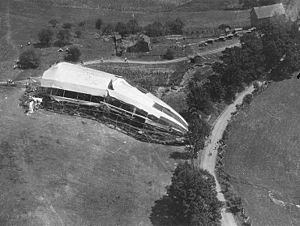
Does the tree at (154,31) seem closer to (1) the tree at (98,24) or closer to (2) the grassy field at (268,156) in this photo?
(1) the tree at (98,24)

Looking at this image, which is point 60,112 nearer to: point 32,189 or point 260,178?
point 32,189

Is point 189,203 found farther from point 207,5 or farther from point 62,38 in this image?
point 207,5

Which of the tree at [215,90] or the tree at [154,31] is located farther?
the tree at [154,31]

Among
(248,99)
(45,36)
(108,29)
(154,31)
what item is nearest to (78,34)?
(108,29)

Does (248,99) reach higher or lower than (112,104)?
higher

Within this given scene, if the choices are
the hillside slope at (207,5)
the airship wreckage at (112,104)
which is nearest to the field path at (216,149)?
the airship wreckage at (112,104)

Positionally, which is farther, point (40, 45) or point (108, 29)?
point (108, 29)

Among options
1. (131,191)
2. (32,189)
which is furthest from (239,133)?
(32,189)

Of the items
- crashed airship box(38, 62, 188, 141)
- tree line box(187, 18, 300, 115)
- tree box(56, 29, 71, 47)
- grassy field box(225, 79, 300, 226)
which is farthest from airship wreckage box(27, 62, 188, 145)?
tree box(56, 29, 71, 47)
